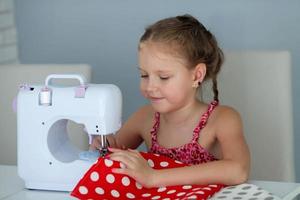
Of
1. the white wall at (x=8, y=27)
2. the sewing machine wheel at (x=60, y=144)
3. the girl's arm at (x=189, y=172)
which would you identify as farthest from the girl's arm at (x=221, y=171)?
the white wall at (x=8, y=27)

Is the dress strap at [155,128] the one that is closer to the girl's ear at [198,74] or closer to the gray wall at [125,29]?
the girl's ear at [198,74]

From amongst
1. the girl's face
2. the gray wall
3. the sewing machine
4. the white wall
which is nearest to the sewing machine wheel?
the sewing machine

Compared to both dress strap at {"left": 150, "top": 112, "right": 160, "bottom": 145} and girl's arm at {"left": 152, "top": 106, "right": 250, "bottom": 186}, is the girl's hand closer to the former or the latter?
girl's arm at {"left": 152, "top": 106, "right": 250, "bottom": 186}

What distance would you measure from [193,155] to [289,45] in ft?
3.34

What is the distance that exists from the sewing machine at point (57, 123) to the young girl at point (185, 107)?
0.26ft

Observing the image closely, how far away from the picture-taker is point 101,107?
1649 millimetres

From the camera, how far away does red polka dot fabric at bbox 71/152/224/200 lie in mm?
1560

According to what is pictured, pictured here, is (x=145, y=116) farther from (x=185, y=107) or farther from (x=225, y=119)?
(x=225, y=119)

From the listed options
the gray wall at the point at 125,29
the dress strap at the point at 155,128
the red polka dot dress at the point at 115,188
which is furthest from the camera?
the gray wall at the point at 125,29

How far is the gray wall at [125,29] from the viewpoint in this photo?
2725 mm

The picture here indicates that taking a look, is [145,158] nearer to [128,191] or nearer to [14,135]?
[128,191]

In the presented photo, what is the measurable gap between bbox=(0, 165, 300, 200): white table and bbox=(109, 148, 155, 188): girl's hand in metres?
0.14

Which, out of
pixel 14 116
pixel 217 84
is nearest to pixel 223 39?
pixel 217 84

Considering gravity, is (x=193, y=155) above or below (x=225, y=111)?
below
